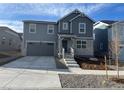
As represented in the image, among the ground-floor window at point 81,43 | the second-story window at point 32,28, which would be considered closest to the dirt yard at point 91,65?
the ground-floor window at point 81,43

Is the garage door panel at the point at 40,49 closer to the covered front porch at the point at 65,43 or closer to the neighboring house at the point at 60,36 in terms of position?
the neighboring house at the point at 60,36

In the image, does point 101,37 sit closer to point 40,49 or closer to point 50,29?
point 50,29

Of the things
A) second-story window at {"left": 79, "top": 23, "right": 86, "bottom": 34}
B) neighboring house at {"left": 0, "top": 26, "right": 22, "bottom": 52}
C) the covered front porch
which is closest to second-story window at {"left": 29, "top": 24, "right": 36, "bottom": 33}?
the covered front porch

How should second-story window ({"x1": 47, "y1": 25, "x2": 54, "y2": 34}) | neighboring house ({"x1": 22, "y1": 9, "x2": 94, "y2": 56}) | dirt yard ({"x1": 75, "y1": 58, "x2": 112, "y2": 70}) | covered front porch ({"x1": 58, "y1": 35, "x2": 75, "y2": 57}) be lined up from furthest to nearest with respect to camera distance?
second-story window ({"x1": 47, "y1": 25, "x2": 54, "y2": 34}) < neighboring house ({"x1": 22, "y1": 9, "x2": 94, "y2": 56}) < covered front porch ({"x1": 58, "y1": 35, "x2": 75, "y2": 57}) < dirt yard ({"x1": 75, "y1": 58, "x2": 112, "y2": 70})

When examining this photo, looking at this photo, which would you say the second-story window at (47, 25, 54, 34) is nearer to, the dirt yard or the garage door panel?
the garage door panel

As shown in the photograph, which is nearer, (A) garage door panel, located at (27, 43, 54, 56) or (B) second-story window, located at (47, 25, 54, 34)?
(A) garage door panel, located at (27, 43, 54, 56)

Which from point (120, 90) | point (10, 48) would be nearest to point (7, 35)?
point (10, 48)

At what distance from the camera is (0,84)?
9117mm

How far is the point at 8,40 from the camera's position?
41.1m

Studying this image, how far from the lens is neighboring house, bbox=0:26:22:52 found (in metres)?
40.0

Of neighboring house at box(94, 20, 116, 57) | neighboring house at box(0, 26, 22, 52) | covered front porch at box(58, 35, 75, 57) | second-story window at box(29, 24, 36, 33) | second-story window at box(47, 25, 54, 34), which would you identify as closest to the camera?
covered front porch at box(58, 35, 75, 57)

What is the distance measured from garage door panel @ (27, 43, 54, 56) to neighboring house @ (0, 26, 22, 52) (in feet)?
43.3

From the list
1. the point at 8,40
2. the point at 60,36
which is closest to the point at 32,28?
the point at 60,36

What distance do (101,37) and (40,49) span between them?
9690 millimetres
